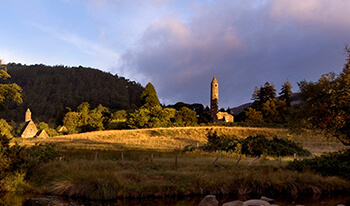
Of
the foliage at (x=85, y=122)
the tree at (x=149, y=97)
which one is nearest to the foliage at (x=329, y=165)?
the tree at (x=149, y=97)

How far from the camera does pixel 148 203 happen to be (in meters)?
17.2

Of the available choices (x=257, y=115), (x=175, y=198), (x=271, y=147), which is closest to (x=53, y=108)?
(x=257, y=115)

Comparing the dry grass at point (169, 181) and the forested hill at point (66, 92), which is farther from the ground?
the forested hill at point (66, 92)

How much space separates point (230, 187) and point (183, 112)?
61.7 metres

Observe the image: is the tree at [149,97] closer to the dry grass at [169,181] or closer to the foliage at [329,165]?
the dry grass at [169,181]

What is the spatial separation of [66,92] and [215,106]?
9657cm

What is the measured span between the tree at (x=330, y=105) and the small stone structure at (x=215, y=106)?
61426 millimetres

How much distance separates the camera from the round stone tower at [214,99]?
302 ft

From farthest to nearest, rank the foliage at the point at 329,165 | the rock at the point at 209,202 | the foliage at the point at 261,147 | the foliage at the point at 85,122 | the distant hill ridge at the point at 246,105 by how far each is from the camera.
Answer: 1. the distant hill ridge at the point at 246,105
2. the foliage at the point at 85,122
3. the foliage at the point at 261,147
4. the foliage at the point at 329,165
5. the rock at the point at 209,202

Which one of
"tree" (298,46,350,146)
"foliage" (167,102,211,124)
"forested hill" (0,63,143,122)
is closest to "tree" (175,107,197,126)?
A: "foliage" (167,102,211,124)

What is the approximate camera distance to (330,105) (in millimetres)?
24453

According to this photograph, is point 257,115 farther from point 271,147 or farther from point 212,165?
point 212,165

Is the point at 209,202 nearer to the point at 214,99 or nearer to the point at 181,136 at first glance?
the point at 181,136

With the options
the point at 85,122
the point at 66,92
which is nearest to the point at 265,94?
the point at 85,122
